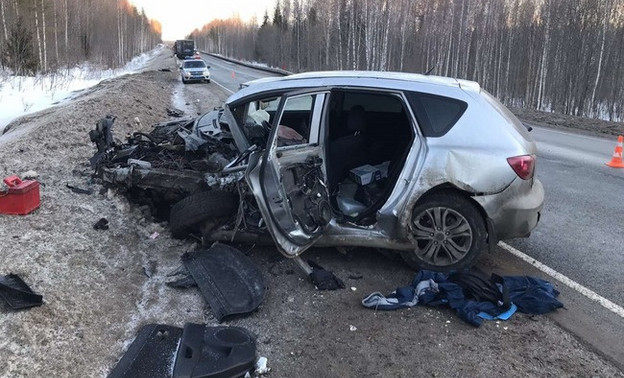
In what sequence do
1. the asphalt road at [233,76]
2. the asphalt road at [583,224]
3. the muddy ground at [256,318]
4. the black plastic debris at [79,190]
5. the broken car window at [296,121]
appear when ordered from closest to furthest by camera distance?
the muddy ground at [256,318] → the broken car window at [296,121] → the asphalt road at [583,224] → the black plastic debris at [79,190] → the asphalt road at [233,76]

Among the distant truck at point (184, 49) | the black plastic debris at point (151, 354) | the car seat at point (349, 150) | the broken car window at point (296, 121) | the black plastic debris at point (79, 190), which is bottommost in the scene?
the black plastic debris at point (151, 354)

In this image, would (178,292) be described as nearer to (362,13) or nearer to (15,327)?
(15,327)

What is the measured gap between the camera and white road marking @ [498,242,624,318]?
12.5ft

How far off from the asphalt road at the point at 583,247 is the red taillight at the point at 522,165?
0.94 metres

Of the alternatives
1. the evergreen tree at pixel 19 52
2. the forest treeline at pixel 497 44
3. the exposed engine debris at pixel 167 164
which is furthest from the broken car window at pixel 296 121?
the evergreen tree at pixel 19 52

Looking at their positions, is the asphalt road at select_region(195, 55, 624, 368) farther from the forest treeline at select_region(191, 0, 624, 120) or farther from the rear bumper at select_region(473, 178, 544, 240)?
the forest treeline at select_region(191, 0, 624, 120)

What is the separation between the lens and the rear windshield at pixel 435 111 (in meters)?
4.18

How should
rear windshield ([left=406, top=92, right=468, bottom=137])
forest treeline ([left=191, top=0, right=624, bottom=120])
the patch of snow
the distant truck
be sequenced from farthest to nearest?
the distant truck < forest treeline ([left=191, top=0, right=624, bottom=120]) < the patch of snow < rear windshield ([left=406, top=92, right=468, bottom=137])

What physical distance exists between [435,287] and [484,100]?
1737 millimetres

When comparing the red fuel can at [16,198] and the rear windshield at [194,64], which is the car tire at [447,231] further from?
the rear windshield at [194,64]

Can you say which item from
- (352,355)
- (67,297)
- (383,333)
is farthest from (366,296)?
(67,297)

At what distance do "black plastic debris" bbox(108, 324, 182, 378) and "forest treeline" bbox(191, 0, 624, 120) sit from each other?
25788 mm

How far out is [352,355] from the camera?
3.22 meters

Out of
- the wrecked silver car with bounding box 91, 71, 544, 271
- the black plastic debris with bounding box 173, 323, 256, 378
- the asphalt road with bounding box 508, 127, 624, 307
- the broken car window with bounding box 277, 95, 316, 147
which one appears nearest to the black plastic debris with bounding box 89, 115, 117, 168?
the wrecked silver car with bounding box 91, 71, 544, 271
